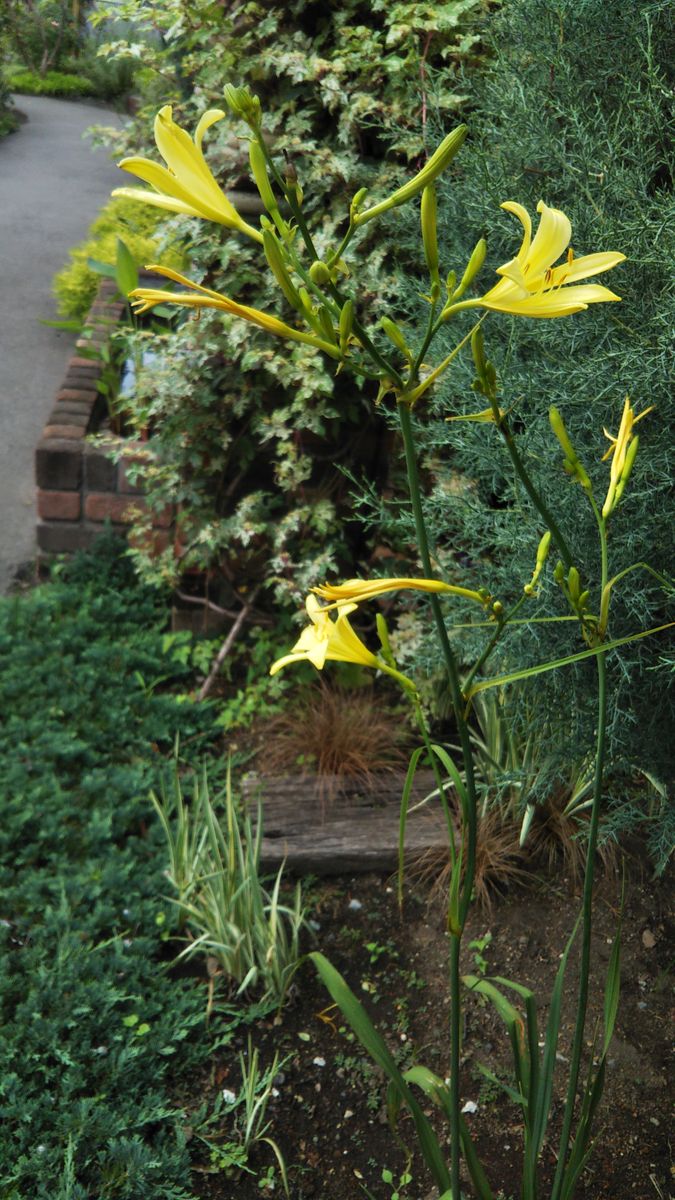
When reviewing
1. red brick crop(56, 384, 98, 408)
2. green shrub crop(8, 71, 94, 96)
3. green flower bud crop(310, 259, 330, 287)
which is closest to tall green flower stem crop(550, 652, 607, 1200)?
green flower bud crop(310, 259, 330, 287)

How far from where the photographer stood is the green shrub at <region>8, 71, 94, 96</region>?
13.7ft

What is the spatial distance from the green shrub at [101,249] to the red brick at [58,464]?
3.64 ft

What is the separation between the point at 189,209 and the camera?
34.1 inches

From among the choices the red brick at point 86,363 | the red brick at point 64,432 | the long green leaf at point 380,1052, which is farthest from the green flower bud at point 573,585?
the red brick at point 86,363

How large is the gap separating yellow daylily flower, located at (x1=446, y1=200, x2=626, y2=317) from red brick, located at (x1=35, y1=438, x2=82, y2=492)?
9.33ft

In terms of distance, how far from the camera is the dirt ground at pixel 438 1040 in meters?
1.81

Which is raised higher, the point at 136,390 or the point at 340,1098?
the point at 136,390

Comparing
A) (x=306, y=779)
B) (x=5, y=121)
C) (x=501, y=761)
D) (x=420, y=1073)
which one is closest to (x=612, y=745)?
(x=501, y=761)

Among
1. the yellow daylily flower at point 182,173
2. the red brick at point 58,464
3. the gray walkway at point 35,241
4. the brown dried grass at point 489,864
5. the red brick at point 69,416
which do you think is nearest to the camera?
the yellow daylily flower at point 182,173

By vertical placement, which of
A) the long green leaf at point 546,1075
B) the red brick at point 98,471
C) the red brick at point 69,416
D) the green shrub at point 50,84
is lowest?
the red brick at point 98,471

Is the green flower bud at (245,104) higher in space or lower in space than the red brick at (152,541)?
higher

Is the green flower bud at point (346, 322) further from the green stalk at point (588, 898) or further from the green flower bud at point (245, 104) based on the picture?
the green stalk at point (588, 898)

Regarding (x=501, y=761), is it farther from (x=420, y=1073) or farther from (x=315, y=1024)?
(x=420, y=1073)

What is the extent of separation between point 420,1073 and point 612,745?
2.58 ft
